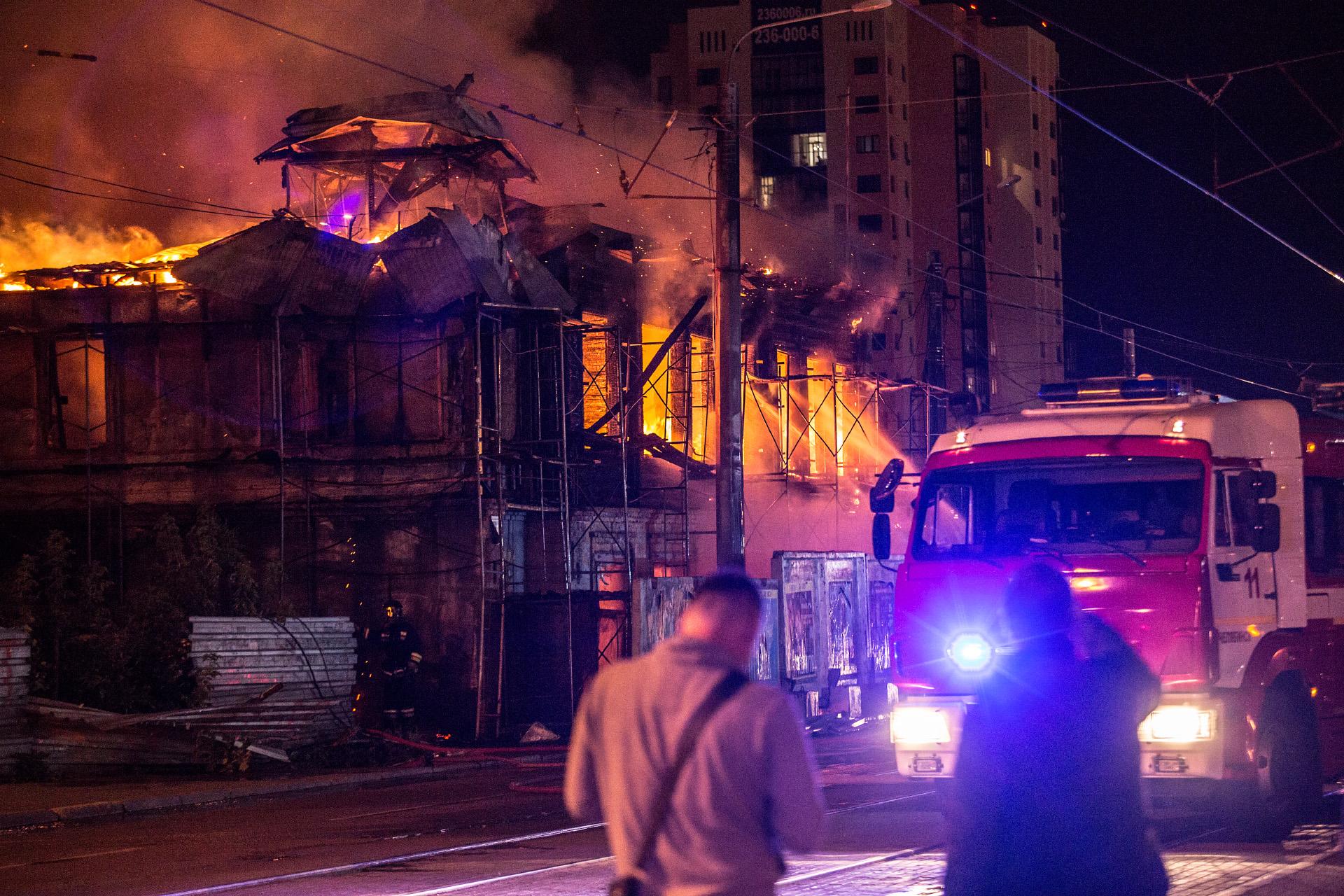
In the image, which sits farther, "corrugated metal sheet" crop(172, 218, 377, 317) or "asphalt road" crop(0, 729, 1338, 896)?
"corrugated metal sheet" crop(172, 218, 377, 317)

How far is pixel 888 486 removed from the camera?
39.3ft

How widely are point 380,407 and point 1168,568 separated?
18598mm

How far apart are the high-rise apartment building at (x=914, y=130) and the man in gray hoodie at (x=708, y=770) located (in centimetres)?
7973

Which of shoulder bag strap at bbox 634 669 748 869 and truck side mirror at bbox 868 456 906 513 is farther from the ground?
truck side mirror at bbox 868 456 906 513

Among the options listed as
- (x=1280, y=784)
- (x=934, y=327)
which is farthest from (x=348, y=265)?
(x=934, y=327)

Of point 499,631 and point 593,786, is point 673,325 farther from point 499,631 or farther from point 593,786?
point 593,786

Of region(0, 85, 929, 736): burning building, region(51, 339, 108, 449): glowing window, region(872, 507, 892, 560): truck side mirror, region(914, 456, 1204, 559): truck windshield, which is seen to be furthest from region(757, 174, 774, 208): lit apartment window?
region(914, 456, 1204, 559): truck windshield

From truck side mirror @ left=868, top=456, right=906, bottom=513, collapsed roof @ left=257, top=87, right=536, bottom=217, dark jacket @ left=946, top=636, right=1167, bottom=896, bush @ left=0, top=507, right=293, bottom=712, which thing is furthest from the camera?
collapsed roof @ left=257, top=87, right=536, bottom=217

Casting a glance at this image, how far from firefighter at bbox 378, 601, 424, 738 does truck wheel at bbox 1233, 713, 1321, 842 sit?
12817 millimetres

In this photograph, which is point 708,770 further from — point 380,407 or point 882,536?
point 380,407

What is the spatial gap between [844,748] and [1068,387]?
32.5 feet

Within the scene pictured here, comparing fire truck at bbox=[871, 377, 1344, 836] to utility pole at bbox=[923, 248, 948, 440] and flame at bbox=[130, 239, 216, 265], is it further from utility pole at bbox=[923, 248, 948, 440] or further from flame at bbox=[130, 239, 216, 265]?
utility pole at bbox=[923, 248, 948, 440]

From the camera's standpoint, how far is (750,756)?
13.2 feet

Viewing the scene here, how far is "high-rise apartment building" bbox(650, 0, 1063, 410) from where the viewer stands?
3418 inches
